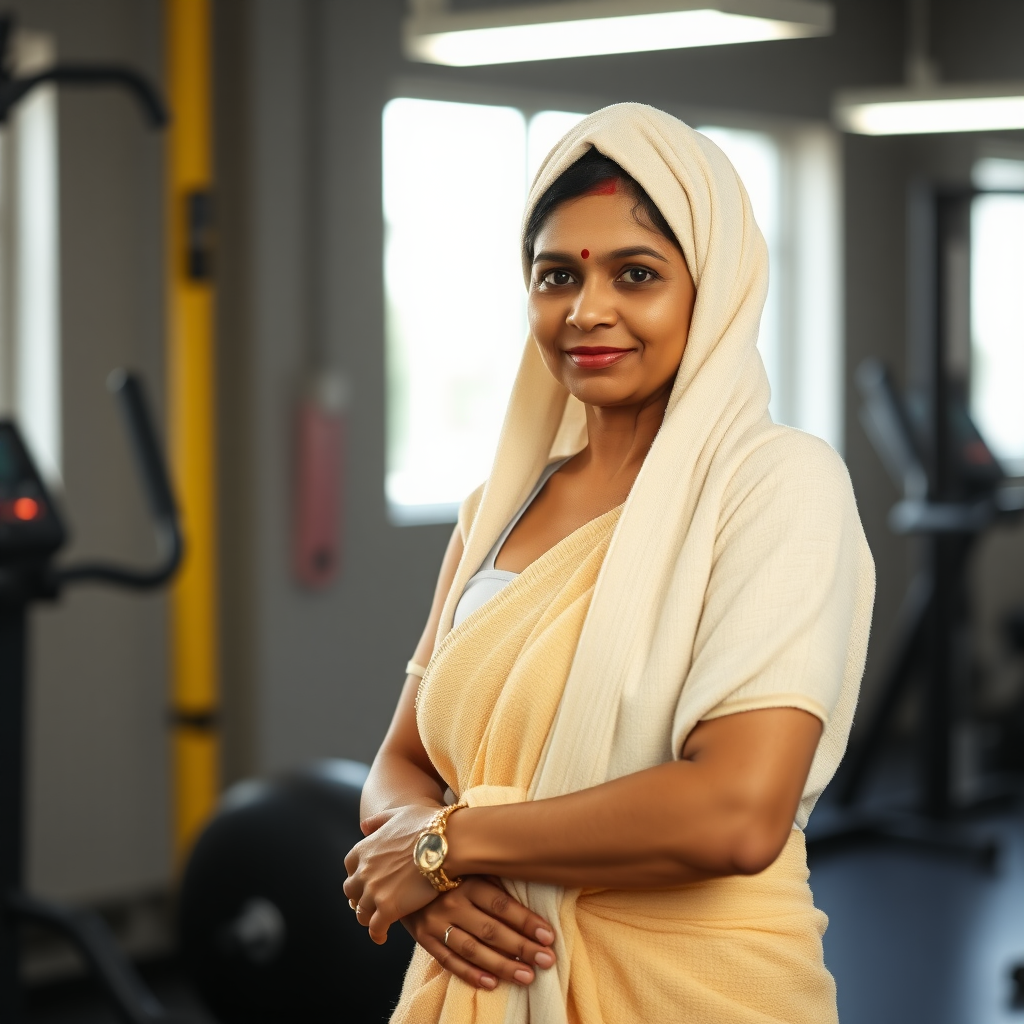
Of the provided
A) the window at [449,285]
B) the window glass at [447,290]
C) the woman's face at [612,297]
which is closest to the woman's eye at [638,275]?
the woman's face at [612,297]

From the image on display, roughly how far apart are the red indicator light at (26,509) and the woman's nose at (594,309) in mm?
1820

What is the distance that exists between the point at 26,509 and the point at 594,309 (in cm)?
186

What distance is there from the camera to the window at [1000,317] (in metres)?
6.69

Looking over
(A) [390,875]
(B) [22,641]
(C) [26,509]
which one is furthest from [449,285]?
(A) [390,875]

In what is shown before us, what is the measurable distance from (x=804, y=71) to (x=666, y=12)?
12.8 feet

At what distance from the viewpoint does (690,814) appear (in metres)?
1.12

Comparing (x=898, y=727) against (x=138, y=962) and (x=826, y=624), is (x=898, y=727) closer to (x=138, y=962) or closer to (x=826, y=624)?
(x=138, y=962)

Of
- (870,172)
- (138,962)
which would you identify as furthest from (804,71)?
(138,962)

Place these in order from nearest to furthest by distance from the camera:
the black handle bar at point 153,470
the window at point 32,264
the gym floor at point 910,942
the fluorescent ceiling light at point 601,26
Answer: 1. the fluorescent ceiling light at point 601,26
2. the black handle bar at point 153,470
3. the gym floor at point 910,942
4. the window at point 32,264

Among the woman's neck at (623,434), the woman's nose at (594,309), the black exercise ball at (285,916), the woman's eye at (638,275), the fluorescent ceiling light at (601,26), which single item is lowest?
the black exercise ball at (285,916)

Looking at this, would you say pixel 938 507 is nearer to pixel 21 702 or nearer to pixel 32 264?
pixel 32 264

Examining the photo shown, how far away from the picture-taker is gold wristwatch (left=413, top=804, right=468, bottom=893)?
4.13 feet

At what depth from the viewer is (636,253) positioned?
4.16 feet

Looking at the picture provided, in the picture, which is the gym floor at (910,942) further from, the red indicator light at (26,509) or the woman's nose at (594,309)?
the woman's nose at (594,309)
